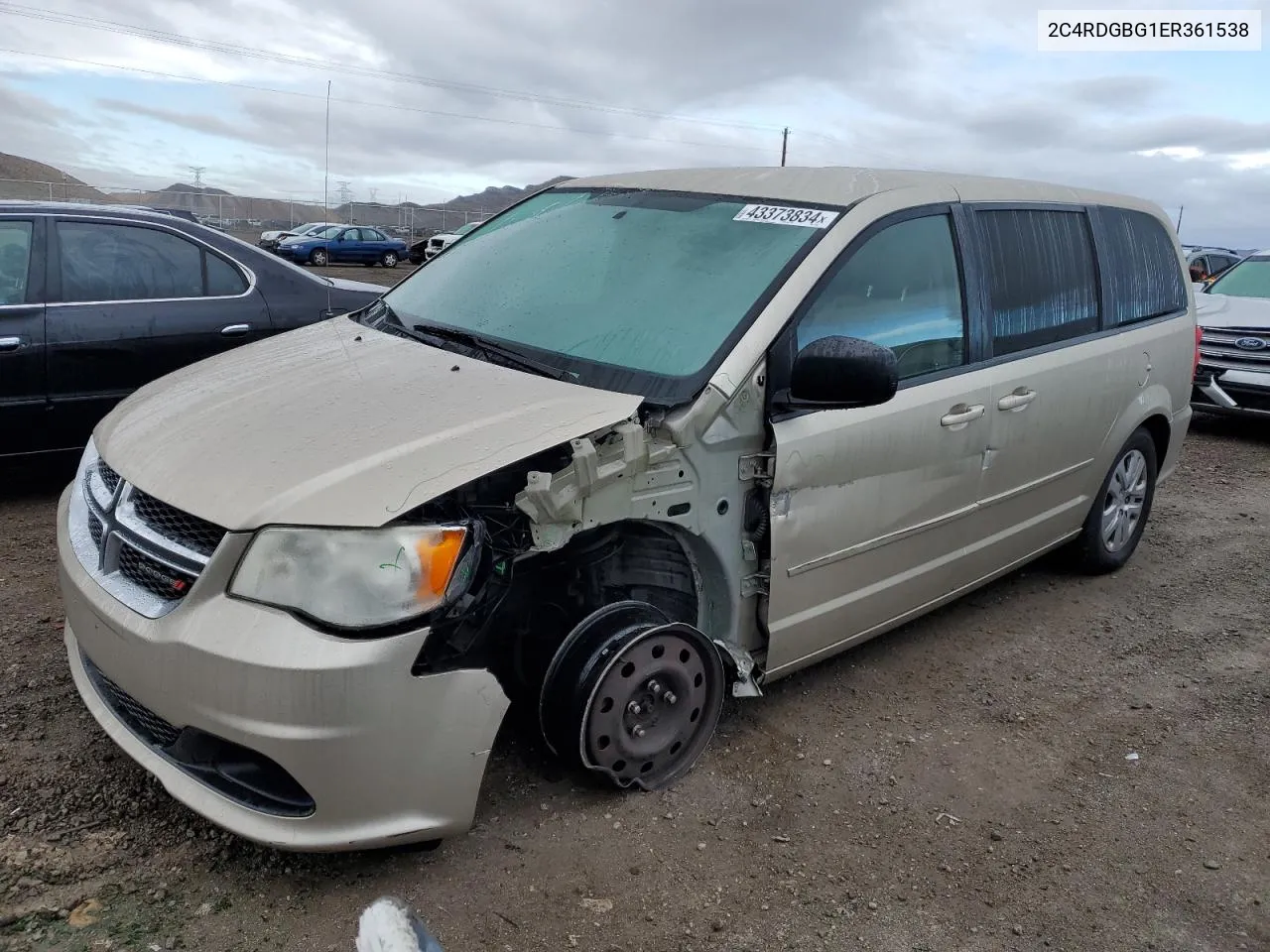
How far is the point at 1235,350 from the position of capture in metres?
8.48

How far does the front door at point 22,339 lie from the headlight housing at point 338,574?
129 inches

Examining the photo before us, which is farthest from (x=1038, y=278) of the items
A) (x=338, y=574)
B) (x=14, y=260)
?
(x=14, y=260)

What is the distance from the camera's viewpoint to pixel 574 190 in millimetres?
4031

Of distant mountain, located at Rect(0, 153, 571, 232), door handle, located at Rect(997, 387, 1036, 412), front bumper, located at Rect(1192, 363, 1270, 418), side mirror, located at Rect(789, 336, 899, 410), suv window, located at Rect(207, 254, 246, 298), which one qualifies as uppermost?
distant mountain, located at Rect(0, 153, 571, 232)

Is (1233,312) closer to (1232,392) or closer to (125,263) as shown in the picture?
(1232,392)

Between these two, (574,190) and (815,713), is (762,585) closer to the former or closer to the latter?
(815,713)

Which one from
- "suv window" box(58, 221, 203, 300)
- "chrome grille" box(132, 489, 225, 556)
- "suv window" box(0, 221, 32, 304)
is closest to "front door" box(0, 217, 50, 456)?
"suv window" box(0, 221, 32, 304)

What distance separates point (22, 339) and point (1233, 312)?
30.2 feet

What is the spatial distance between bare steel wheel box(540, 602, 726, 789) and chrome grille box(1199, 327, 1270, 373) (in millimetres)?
7184

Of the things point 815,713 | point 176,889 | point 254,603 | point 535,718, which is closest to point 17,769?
point 176,889

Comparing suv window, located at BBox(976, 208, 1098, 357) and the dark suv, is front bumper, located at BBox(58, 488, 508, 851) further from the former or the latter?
the dark suv

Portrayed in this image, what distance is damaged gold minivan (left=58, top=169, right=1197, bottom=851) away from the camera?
2.29m

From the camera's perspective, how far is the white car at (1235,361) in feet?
27.3

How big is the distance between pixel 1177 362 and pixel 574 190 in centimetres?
305
